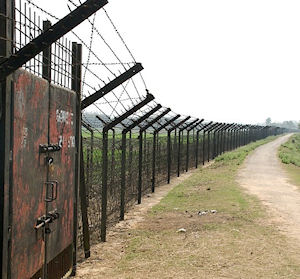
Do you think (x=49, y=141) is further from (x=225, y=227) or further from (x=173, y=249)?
(x=225, y=227)

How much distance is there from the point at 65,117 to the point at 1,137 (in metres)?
1.92

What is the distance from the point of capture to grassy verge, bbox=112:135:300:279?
6.57 metres

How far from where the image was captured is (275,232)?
891 centimetres

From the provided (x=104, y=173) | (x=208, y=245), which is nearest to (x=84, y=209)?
(x=104, y=173)

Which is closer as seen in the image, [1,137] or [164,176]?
[1,137]

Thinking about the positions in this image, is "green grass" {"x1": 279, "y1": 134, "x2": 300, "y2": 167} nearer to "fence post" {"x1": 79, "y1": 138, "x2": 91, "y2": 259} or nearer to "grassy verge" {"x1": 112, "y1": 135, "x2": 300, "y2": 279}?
"grassy verge" {"x1": 112, "y1": 135, "x2": 300, "y2": 279}

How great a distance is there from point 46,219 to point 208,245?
3.83 meters

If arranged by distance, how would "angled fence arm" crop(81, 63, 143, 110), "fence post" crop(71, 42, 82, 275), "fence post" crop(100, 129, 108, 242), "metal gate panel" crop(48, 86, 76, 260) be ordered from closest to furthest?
"metal gate panel" crop(48, 86, 76, 260)
"fence post" crop(71, 42, 82, 275)
"angled fence arm" crop(81, 63, 143, 110)
"fence post" crop(100, 129, 108, 242)

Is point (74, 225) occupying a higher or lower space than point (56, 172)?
lower

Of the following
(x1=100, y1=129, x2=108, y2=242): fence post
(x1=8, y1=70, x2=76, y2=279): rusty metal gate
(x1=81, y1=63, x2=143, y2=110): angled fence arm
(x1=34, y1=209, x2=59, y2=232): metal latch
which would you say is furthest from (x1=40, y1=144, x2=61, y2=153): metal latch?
(x1=100, y1=129, x2=108, y2=242): fence post

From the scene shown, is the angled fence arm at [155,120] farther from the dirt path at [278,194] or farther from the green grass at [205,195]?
the dirt path at [278,194]

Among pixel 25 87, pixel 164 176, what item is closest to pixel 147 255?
pixel 25 87

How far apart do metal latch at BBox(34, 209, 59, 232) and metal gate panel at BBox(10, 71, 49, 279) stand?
66 millimetres

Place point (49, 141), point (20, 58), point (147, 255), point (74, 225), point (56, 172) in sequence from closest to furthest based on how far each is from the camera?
point (20, 58)
point (49, 141)
point (56, 172)
point (74, 225)
point (147, 255)
